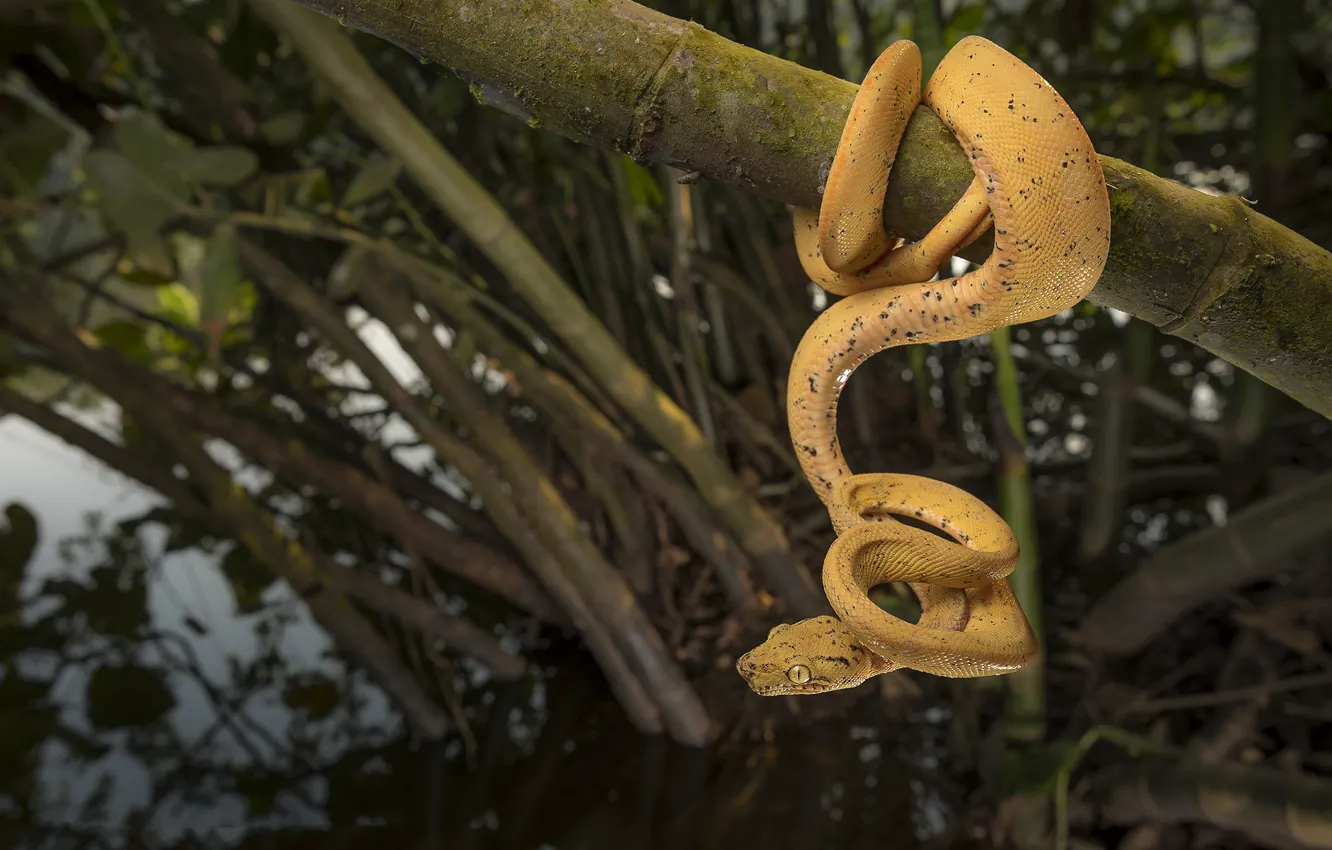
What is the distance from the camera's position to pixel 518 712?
4.85 ft

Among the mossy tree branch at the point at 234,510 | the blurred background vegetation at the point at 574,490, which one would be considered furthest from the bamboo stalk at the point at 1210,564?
the mossy tree branch at the point at 234,510

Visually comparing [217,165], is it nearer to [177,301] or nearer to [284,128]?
[284,128]

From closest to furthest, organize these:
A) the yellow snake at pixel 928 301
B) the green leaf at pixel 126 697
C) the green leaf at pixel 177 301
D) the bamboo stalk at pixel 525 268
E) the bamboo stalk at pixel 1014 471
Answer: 1. the yellow snake at pixel 928 301
2. the bamboo stalk at pixel 525 268
3. the bamboo stalk at pixel 1014 471
4. the green leaf at pixel 126 697
5. the green leaf at pixel 177 301

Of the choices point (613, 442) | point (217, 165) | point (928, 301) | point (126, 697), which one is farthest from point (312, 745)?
point (928, 301)

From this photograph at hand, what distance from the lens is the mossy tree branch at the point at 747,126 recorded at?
374 millimetres

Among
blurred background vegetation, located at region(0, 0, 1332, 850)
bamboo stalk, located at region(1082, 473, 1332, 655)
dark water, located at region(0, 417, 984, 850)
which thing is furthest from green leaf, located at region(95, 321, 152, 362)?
bamboo stalk, located at region(1082, 473, 1332, 655)

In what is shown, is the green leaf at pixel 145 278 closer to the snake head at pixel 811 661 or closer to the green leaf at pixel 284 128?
the green leaf at pixel 284 128

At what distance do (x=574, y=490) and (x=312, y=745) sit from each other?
59cm

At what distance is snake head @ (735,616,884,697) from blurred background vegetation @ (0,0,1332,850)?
19.4 inches

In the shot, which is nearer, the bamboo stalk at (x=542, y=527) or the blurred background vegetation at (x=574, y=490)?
the blurred background vegetation at (x=574, y=490)

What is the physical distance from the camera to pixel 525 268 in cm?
93

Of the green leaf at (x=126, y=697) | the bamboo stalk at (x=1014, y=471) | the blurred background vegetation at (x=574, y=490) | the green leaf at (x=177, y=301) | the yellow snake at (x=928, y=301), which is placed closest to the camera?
the yellow snake at (x=928, y=301)

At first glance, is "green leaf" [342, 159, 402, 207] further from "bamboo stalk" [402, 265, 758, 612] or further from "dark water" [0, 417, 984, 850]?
"dark water" [0, 417, 984, 850]

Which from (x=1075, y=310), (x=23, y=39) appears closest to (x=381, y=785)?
(x=23, y=39)
